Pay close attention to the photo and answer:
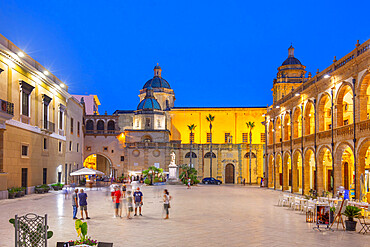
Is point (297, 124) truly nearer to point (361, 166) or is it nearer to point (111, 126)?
point (361, 166)

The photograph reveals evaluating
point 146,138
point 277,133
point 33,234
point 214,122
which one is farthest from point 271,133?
point 33,234

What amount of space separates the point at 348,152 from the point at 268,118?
19.7 meters

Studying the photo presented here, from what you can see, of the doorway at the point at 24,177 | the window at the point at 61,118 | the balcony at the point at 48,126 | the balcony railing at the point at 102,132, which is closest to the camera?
the doorway at the point at 24,177

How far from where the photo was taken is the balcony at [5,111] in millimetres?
26600

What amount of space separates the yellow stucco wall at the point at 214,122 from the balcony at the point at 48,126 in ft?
144

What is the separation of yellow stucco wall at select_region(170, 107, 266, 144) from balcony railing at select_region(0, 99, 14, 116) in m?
54.3

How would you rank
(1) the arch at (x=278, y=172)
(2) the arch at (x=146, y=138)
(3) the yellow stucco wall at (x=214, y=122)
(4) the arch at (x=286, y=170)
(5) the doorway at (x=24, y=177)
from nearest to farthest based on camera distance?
(5) the doorway at (x=24, y=177) → (4) the arch at (x=286, y=170) → (1) the arch at (x=278, y=172) → (2) the arch at (x=146, y=138) → (3) the yellow stucco wall at (x=214, y=122)

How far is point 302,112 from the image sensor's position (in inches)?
1431

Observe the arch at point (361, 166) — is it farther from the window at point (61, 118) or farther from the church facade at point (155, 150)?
the church facade at point (155, 150)

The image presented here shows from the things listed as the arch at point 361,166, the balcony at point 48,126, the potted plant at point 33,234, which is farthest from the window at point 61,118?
the potted plant at point 33,234

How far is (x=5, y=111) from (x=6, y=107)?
790 mm

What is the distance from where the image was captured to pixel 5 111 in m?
27.3

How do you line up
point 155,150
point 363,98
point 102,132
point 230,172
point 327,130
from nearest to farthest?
point 363,98, point 327,130, point 155,150, point 102,132, point 230,172

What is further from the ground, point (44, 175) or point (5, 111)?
point (5, 111)
